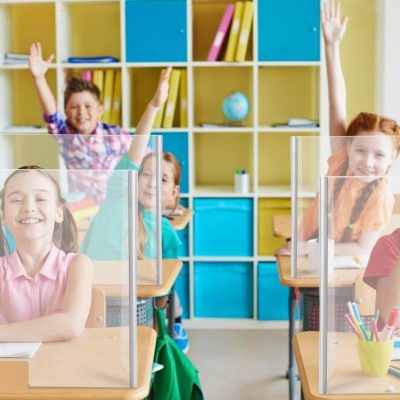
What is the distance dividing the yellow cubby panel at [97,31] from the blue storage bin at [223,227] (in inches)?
44.9

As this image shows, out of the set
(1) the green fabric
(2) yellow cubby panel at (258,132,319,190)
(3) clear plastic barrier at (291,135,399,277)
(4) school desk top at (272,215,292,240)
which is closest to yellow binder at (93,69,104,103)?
(2) yellow cubby panel at (258,132,319,190)

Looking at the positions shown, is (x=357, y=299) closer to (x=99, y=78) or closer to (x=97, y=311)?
(x=97, y=311)

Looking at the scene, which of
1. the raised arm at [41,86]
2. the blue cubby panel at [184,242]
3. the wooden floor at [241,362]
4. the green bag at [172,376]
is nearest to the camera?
the green bag at [172,376]

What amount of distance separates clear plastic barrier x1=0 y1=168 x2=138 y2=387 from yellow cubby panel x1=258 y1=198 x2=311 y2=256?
9.82 feet

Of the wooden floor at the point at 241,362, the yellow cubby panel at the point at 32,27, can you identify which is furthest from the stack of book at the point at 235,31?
the wooden floor at the point at 241,362

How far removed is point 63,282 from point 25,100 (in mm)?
3528

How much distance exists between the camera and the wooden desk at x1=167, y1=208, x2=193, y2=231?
3.86 m

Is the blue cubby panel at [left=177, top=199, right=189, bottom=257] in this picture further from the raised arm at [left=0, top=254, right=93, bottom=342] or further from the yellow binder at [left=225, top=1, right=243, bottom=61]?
the raised arm at [left=0, top=254, right=93, bottom=342]

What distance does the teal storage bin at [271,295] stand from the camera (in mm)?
4734

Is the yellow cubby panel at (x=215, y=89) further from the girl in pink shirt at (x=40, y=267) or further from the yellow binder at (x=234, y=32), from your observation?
the girl in pink shirt at (x=40, y=267)

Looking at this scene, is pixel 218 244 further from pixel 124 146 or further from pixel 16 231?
pixel 16 231

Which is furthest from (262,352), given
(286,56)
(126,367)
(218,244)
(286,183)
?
(126,367)

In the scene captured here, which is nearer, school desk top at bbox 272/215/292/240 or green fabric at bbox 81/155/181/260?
green fabric at bbox 81/155/181/260

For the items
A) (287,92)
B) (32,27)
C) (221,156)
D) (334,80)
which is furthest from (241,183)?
(32,27)
